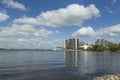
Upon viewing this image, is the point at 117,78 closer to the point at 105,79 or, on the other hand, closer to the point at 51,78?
the point at 105,79

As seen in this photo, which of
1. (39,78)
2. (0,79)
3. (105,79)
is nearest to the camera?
(105,79)

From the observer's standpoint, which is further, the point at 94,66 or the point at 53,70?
the point at 94,66

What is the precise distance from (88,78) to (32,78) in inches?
450

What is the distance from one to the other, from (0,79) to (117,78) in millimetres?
21548

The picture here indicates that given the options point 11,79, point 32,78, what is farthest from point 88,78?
point 11,79

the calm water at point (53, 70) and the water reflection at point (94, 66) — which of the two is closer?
the calm water at point (53, 70)

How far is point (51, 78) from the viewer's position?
43.9m

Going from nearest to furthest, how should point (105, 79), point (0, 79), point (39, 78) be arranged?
point (105, 79) → point (0, 79) → point (39, 78)

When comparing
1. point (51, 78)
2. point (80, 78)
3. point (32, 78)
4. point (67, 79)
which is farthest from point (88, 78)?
point (32, 78)

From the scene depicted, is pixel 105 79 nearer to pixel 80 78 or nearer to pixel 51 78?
pixel 80 78

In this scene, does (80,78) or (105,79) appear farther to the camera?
(80,78)

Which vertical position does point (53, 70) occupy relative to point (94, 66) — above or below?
below

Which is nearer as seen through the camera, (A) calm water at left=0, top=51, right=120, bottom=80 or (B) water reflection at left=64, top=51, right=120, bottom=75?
(A) calm water at left=0, top=51, right=120, bottom=80

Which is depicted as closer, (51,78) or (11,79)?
(11,79)
